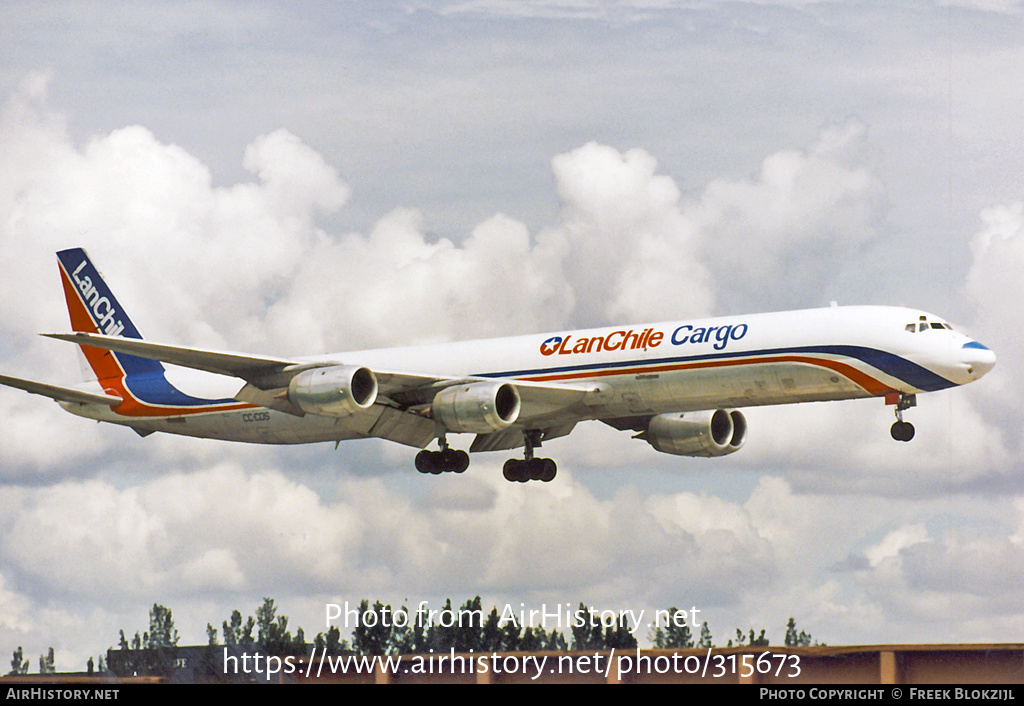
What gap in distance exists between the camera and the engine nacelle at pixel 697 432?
53406 millimetres

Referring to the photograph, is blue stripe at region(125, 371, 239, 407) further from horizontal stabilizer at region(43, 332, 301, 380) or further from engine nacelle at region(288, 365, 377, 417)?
engine nacelle at region(288, 365, 377, 417)

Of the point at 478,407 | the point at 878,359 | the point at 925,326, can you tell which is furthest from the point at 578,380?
the point at 925,326

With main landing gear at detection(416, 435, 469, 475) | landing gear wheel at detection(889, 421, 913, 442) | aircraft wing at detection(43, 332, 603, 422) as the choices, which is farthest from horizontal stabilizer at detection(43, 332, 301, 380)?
landing gear wheel at detection(889, 421, 913, 442)

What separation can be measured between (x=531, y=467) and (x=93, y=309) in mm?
21454

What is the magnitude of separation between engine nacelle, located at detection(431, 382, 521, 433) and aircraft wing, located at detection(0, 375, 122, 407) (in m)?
16.1

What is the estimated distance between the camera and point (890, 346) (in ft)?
145

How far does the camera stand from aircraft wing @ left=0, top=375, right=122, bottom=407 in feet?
173

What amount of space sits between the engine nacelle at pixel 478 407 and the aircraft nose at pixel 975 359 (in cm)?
1452
